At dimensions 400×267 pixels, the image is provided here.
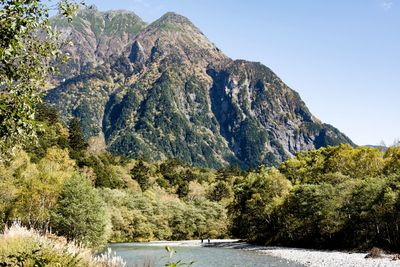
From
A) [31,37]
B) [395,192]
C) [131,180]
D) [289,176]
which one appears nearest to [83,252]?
[31,37]

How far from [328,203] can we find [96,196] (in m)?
33.2

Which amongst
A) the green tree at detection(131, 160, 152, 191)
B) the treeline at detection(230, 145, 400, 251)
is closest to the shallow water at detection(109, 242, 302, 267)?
the treeline at detection(230, 145, 400, 251)

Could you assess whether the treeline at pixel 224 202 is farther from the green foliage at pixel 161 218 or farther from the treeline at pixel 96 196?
the green foliage at pixel 161 218

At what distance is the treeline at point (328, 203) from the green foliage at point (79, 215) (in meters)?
31.9

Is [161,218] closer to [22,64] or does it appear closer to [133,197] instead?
[133,197]

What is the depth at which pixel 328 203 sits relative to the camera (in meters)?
61.8

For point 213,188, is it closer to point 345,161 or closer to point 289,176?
point 289,176

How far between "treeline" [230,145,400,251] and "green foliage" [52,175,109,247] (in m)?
31.9

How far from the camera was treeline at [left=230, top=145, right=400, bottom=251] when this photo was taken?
52.7 metres

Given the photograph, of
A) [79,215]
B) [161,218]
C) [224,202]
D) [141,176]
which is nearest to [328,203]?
[79,215]

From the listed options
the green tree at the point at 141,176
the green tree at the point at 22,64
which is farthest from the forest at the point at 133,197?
the green tree at the point at 141,176

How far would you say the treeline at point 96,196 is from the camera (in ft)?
171

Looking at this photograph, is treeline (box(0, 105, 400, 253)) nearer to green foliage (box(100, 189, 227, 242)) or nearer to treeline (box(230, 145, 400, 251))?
treeline (box(230, 145, 400, 251))

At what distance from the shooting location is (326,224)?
204ft
